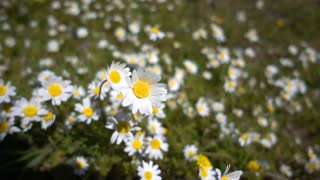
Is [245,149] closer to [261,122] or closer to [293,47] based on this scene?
[261,122]

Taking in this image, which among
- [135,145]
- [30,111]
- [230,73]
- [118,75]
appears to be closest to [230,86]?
[230,73]

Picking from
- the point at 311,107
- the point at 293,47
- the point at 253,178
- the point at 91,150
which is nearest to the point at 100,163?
the point at 91,150

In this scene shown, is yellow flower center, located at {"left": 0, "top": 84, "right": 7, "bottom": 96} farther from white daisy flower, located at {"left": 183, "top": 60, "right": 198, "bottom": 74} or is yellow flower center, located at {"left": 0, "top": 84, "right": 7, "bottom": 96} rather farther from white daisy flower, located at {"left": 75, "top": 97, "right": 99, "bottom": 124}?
white daisy flower, located at {"left": 183, "top": 60, "right": 198, "bottom": 74}

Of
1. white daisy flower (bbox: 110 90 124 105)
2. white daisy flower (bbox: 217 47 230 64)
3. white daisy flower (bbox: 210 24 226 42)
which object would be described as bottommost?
white daisy flower (bbox: 110 90 124 105)

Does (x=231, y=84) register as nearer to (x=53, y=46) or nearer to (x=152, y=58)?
(x=152, y=58)

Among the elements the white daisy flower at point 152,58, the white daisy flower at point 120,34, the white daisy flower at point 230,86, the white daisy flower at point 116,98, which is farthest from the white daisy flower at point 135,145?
the white daisy flower at point 120,34

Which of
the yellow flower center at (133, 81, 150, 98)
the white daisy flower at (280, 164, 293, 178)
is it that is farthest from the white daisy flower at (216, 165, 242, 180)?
the white daisy flower at (280, 164, 293, 178)
